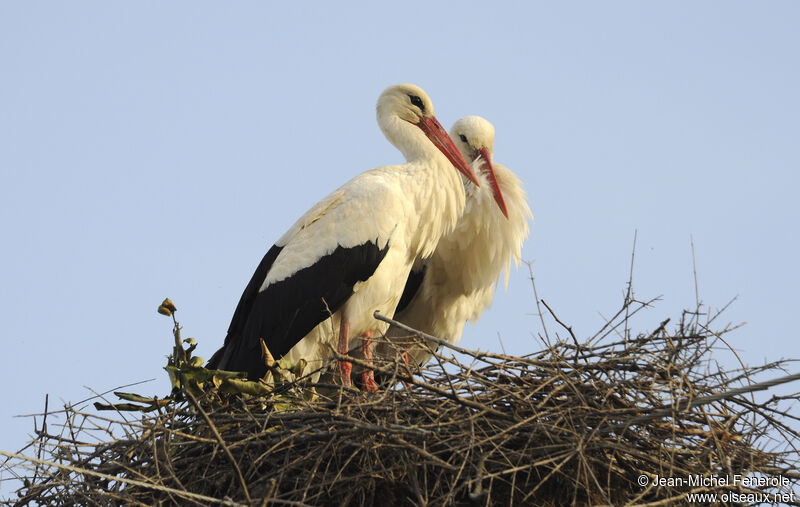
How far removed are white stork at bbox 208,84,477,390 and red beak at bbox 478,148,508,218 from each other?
365 mm

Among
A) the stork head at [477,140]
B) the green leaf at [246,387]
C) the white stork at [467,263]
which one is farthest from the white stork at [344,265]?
the green leaf at [246,387]

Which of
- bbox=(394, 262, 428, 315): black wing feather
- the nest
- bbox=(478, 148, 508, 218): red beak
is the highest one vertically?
bbox=(478, 148, 508, 218): red beak

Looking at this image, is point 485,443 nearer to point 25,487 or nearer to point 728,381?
point 728,381

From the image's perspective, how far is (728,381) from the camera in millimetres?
3703

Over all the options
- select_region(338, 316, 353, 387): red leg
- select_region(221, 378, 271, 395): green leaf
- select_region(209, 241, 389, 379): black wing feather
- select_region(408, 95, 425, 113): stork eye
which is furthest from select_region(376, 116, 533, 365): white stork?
select_region(221, 378, 271, 395): green leaf

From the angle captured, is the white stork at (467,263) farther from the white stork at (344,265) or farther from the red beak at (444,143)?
the white stork at (344,265)

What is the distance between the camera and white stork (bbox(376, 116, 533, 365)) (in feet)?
18.8

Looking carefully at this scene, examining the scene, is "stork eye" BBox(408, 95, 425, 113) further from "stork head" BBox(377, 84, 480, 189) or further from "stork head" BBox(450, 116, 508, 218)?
"stork head" BBox(450, 116, 508, 218)

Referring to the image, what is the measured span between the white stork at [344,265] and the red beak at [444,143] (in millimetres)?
174

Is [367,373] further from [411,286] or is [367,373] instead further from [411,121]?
[411,121]

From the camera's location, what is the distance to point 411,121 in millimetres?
5711

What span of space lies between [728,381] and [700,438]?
242 mm

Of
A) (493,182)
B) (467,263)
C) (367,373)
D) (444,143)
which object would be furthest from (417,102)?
(367,373)

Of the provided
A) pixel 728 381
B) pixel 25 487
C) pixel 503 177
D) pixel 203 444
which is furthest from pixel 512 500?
pixel 503 177
